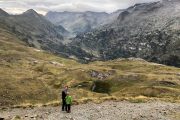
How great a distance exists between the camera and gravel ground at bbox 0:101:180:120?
4453 centimetres

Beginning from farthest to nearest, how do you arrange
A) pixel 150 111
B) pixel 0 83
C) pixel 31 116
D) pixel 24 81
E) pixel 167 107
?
pixel 24 81, pixel 0 83, pixel 167 107, pixel 150 111, pixel 31 116

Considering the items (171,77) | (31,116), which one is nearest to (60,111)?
(31,116)

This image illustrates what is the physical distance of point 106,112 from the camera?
156ft

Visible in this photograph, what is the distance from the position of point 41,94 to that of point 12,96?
18282 mm

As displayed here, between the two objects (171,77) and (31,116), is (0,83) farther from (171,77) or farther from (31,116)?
(171,77)

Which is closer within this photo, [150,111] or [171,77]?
[150,111]

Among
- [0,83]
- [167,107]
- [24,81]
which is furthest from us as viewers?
[24,81]

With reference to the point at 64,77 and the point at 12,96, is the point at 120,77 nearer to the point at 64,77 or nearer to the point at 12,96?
the point at 64,77

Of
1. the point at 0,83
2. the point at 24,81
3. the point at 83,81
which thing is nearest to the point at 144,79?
the point at 83,81

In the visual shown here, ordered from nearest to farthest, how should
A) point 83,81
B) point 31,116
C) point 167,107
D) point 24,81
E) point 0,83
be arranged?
point 31,116
point 167,107
point 0,83
point 24,81
point 83,81

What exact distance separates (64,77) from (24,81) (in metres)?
54.8

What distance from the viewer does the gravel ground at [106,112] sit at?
44.5 m

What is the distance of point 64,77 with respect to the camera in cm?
19750

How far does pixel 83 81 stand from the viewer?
19025cm
